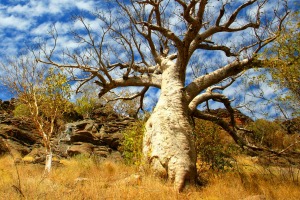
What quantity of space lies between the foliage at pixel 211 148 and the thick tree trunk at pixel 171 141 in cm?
138

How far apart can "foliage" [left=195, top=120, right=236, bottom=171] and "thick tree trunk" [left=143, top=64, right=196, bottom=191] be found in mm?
1385

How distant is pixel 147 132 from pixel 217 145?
229 cm

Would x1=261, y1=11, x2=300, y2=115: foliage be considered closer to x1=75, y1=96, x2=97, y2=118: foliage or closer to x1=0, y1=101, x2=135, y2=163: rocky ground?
x1=0, y1=101, x2=135, y2=163: rocky ground

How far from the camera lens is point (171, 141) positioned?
22.6 feet

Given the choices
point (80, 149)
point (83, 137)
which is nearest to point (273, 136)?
point (83, 137)

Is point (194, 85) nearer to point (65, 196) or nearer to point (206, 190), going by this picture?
point (206, 190)

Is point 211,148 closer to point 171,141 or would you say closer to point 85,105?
point 171,141

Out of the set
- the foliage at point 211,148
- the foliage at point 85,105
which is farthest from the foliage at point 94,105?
the foliage at point 211,148

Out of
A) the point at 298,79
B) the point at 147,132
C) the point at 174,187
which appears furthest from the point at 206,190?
the point at 298,79

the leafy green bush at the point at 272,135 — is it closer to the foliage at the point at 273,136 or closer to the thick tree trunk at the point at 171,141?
the foliage at the point at 273,136

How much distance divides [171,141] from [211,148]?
2032 millimetres

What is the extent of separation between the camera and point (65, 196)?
4781 mm

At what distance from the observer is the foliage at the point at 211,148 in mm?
8203

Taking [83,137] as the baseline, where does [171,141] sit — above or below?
below
